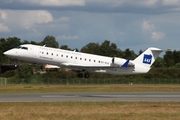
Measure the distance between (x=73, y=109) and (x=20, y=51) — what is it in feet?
96.9

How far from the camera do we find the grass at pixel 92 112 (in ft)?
67.9

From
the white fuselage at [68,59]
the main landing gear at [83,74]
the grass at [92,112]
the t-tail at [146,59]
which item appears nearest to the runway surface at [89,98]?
the grass at [92,112]

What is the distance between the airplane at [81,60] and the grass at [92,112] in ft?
84.4

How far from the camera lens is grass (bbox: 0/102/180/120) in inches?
814

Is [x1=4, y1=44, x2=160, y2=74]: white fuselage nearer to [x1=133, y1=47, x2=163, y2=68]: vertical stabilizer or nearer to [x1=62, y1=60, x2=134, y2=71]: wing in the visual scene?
[x1=62, y1=60, x2=134, y2=71]: wing

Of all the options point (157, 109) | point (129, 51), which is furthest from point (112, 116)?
point (129, 51)

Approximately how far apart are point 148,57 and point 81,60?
41.4ft

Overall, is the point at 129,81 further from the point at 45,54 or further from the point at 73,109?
the point at 73,109

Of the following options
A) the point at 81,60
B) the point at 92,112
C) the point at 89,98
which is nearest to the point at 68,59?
the point at 81,60

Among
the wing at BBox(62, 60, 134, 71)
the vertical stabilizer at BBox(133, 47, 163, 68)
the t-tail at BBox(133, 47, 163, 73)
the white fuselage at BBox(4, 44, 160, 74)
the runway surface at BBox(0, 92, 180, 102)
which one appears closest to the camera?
the runway surface at BBox(0, 92, 180, 102)

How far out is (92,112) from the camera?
22547 millimetres

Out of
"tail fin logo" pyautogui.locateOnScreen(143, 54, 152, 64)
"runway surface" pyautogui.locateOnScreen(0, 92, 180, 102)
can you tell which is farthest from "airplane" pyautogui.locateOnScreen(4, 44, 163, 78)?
"runway surface" pyautogui.locateOnScreen(0, 92, 180, 102)

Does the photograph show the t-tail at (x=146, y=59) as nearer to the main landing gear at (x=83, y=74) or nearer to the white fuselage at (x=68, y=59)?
the white fuselage at (x=68, y=59)

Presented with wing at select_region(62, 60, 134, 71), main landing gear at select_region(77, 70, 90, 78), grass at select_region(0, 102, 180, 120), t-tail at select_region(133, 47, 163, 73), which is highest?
t-tail at select_region(133, 47, 163, 73)
